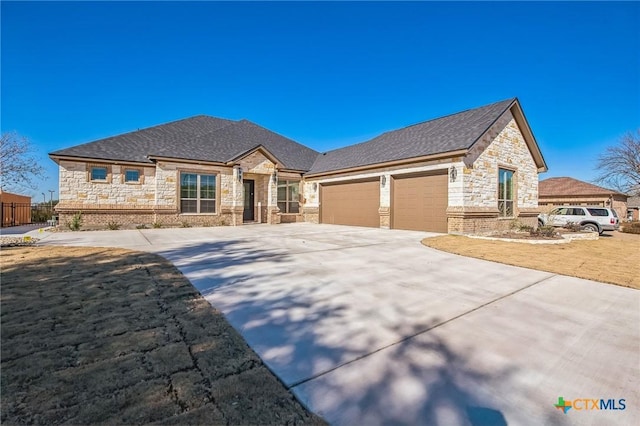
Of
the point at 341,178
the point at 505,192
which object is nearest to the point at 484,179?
the point at 505,192

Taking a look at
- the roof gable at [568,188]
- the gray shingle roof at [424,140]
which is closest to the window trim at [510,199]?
the gray shingle roof at [424,140]

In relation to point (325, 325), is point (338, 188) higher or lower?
higher

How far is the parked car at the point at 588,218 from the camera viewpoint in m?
15.8

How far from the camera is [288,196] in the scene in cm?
2028

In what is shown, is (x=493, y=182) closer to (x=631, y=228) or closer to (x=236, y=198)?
(x=631, y=228)

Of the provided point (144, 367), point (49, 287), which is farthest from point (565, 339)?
point (49, 287)

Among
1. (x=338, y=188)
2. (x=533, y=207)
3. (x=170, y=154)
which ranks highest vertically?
(x=170, y=154)

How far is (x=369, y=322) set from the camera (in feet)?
11.1

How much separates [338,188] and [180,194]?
9397mm

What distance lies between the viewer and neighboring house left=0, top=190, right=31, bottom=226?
1791 centimetres

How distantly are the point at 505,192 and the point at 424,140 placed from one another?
4.86m

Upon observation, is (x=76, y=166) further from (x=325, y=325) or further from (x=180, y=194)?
(x=325, y=325)

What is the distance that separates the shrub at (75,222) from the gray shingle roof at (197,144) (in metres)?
2.93

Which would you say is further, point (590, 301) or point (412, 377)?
point (590, 301)
